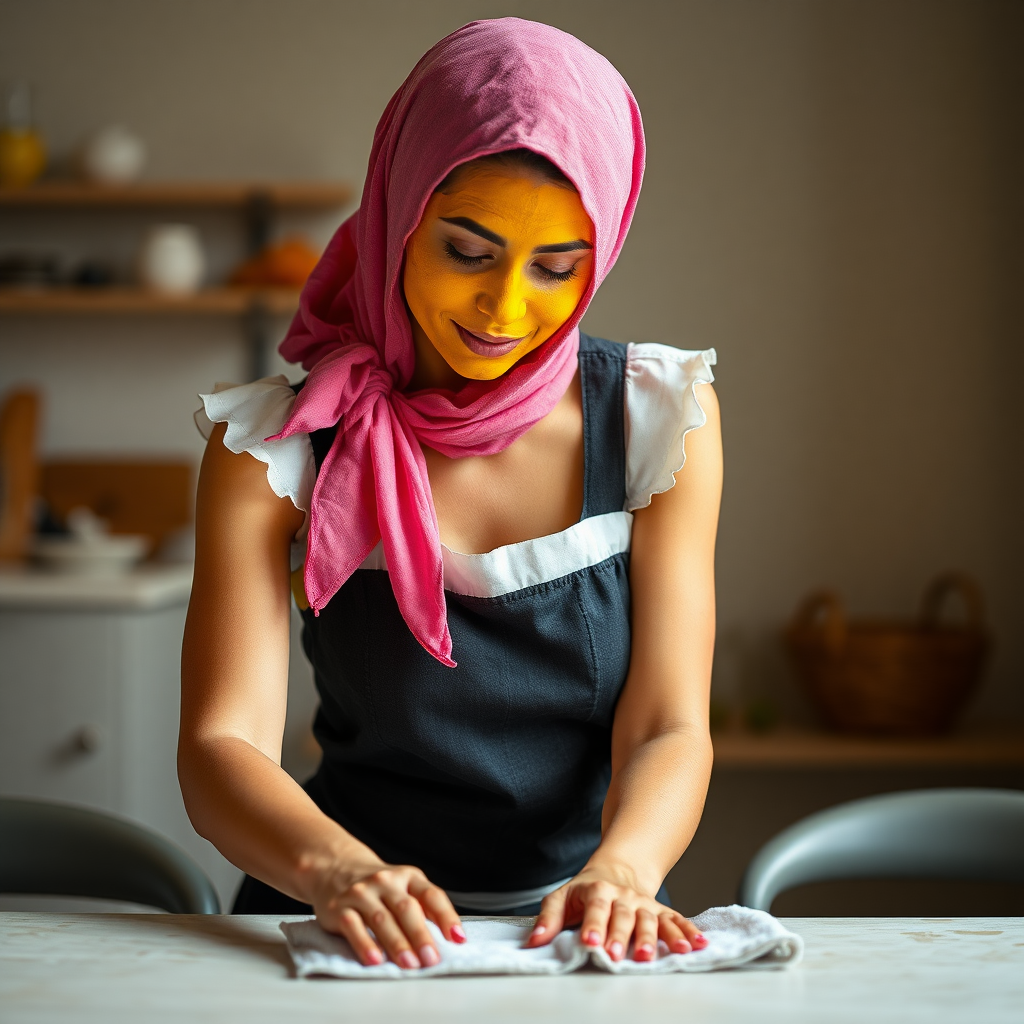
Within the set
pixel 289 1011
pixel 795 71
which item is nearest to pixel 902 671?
pixel 795 71

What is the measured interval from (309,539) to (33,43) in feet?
7.63

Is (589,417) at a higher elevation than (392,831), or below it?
higher

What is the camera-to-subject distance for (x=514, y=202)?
885 mm

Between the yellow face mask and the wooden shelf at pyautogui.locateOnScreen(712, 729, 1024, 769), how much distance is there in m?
1.54

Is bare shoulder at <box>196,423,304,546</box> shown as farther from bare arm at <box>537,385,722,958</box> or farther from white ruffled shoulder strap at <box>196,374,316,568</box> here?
bare arm at <box>537,385,722,958</box>

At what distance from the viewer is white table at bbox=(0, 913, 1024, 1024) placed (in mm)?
642

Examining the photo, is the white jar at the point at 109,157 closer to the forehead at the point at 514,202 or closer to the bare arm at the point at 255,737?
the bare arm at the point at 255,737

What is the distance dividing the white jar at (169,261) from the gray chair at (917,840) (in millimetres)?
1958

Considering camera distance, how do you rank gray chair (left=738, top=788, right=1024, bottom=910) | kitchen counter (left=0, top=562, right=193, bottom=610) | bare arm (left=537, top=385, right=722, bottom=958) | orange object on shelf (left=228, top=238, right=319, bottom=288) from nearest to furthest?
1. bare arm (left=537, top=385, right=722, bottom=958)
2. gray chair (left=738, top=788, right=1024, bottom=910)
3. kitchen counter (left=0, top=562, right=193, bottom=610)
4. orange object on shelf (left=228, top=238, right=319, bottom=288)

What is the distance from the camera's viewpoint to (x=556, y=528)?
104cm

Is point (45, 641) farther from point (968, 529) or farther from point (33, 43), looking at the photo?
point (968, 529)

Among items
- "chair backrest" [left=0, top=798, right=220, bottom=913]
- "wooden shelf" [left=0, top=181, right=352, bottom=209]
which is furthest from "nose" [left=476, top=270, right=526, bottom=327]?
"wooden shelf" [left=0, top=181, right=352, bottom=209]

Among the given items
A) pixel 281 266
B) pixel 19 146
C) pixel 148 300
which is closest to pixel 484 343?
pixel 281 266

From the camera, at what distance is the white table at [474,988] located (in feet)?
2.10
